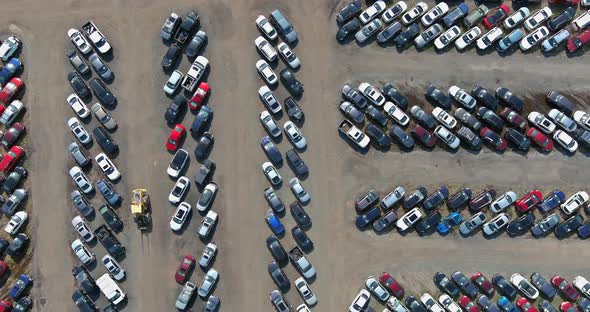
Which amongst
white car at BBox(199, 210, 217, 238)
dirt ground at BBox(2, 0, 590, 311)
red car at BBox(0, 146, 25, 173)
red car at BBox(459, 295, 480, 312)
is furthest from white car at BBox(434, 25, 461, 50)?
red car at BBox(0, 146, 25, 173)

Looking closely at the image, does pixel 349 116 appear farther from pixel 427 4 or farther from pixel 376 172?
pixel 427 4

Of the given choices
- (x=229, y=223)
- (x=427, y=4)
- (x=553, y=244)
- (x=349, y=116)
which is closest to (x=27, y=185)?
(x=229, y=223)

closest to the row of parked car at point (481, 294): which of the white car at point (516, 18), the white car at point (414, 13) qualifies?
the white car at point (516, 18)

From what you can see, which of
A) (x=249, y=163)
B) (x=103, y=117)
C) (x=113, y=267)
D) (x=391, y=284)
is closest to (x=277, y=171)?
(x=249, y=163)

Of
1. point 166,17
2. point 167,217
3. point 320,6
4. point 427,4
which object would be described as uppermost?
point 166,17

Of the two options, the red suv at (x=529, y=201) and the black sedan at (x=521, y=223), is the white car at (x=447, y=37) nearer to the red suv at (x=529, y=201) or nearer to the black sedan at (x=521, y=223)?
the red suv at (x=529, y=201)

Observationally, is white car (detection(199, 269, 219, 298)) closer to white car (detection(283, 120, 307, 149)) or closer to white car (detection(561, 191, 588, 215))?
white car (detection(283, 120, 307, 149))
